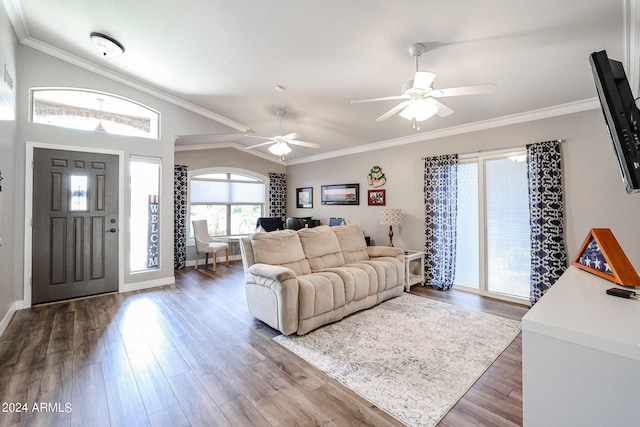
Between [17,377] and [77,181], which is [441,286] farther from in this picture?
[77,181]

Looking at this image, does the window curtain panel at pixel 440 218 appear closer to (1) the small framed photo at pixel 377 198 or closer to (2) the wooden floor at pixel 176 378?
(1) the small framed photo at pixel 377 198

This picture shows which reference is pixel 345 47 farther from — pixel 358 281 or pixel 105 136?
pixel 105 136

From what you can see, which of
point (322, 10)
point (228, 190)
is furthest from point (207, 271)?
point (322, 10)

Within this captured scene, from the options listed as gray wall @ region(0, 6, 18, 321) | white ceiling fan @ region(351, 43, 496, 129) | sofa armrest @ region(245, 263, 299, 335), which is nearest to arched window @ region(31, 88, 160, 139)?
gray wall @ region(0, 6, 18, 321)

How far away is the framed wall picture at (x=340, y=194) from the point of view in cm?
594

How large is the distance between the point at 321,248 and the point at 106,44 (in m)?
3.53

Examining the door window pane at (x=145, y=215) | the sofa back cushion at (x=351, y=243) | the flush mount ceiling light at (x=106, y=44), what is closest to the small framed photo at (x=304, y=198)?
the sofa back cushion at (x=351, y=243)

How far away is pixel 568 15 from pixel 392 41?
51.3 inches

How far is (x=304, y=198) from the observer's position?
7242 millimetres

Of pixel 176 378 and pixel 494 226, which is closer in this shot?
pixel 176 378

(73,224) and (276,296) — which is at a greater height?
(73,224)

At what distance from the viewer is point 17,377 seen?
215 cm

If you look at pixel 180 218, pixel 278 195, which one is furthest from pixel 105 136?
pixel 278 195

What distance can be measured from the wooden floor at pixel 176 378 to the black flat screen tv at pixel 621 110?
1.58 meters
